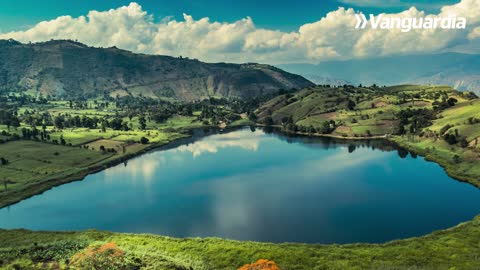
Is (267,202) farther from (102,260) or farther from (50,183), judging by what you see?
(50,183)

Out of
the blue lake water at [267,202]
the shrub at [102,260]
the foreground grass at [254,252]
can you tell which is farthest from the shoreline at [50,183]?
the shrub at [102,260]

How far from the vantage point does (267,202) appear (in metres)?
114

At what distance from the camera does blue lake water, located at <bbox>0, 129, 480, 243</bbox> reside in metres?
93.6

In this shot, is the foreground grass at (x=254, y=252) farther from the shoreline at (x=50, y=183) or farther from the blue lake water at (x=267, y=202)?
the shoreline at (x=50, y=183)

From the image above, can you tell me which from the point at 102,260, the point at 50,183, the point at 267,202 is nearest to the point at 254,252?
the point at 102,260

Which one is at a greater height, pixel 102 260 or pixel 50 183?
pixel 102 260

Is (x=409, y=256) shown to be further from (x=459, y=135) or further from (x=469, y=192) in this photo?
(x=459, y=135)

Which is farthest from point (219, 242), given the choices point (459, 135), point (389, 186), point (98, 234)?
point (459, 135)

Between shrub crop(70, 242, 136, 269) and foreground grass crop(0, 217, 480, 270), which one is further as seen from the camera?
foreground grass crop(0, 217, 480, 270)

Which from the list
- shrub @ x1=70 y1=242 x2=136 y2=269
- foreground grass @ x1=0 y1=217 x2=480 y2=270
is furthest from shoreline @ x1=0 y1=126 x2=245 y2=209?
shrub @ x1=70 y1=242 x2=136 y2=269

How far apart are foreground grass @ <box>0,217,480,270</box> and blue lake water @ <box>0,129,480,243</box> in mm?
7901

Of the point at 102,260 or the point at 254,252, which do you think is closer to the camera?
the point at 102,260

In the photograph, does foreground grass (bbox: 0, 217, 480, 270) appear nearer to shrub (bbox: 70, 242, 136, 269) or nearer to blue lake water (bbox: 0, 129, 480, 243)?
shrub (bbox: 70, 242, 136, 269)

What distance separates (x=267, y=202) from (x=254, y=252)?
4041cm
